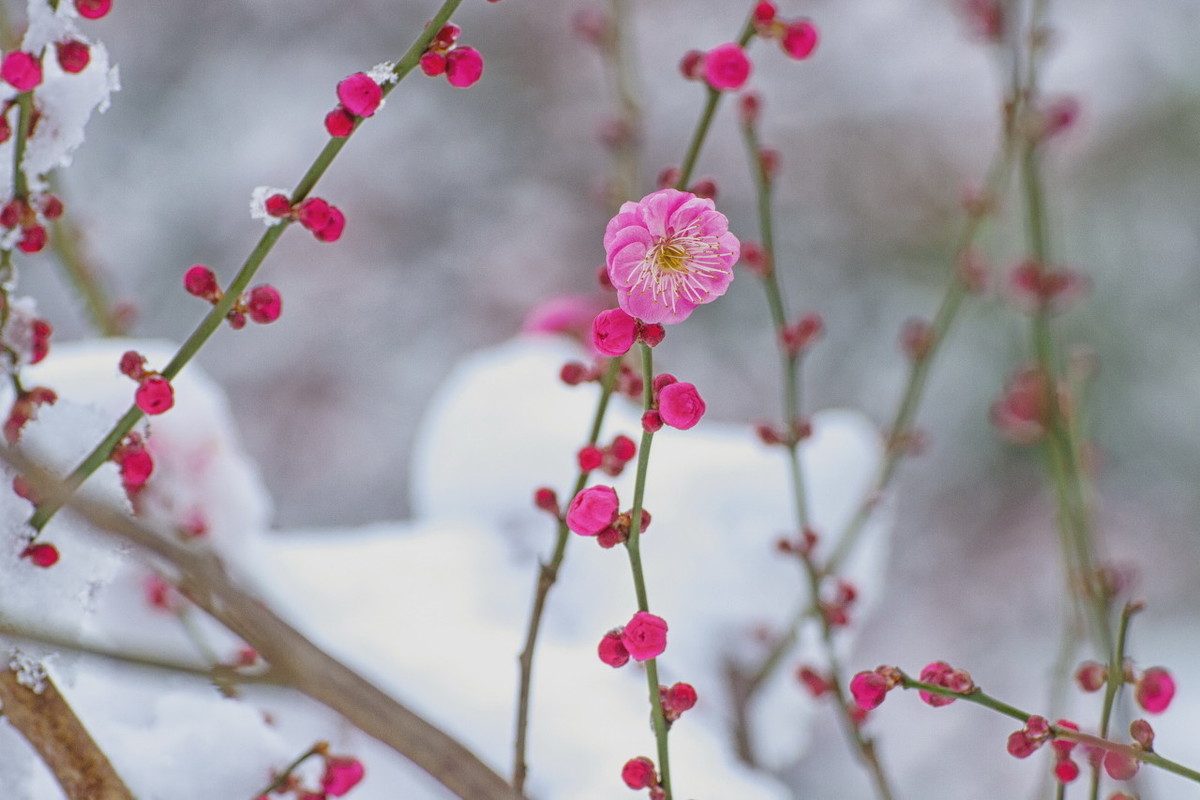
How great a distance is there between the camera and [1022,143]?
527mm

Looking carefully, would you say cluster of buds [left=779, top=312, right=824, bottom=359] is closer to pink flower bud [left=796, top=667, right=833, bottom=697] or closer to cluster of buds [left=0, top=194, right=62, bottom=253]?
pink flower bud [left=796, top=667, right=833, bottom=697]

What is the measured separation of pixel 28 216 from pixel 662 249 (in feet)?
0.56

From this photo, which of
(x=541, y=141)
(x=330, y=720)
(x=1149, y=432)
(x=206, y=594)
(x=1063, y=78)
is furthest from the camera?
(x=541, y=141)

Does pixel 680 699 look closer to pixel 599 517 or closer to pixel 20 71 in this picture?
pixel 599 517

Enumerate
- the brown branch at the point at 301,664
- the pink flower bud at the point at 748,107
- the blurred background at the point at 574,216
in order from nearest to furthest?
the brown branch at the point at 301,664 < the pink flower bud at the point at 748,107 < the blurred background at the point at 574,216

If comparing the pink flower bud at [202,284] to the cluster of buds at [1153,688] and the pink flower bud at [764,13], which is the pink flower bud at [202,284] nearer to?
the pink flower bud at [764,13]

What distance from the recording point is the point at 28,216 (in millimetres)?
300

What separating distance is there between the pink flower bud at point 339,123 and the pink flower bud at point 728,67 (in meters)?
0.11

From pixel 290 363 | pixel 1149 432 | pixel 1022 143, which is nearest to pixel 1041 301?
pixel 1022 143

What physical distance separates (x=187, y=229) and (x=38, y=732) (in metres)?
1.82

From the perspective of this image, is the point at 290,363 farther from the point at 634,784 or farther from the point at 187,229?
the point at 634,784

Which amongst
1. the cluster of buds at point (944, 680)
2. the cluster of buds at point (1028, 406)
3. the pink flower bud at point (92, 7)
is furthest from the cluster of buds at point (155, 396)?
the cluster of buds at point (1028, 406)

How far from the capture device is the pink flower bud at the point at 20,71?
28cm

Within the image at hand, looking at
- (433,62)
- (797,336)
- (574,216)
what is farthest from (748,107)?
(574,216)
